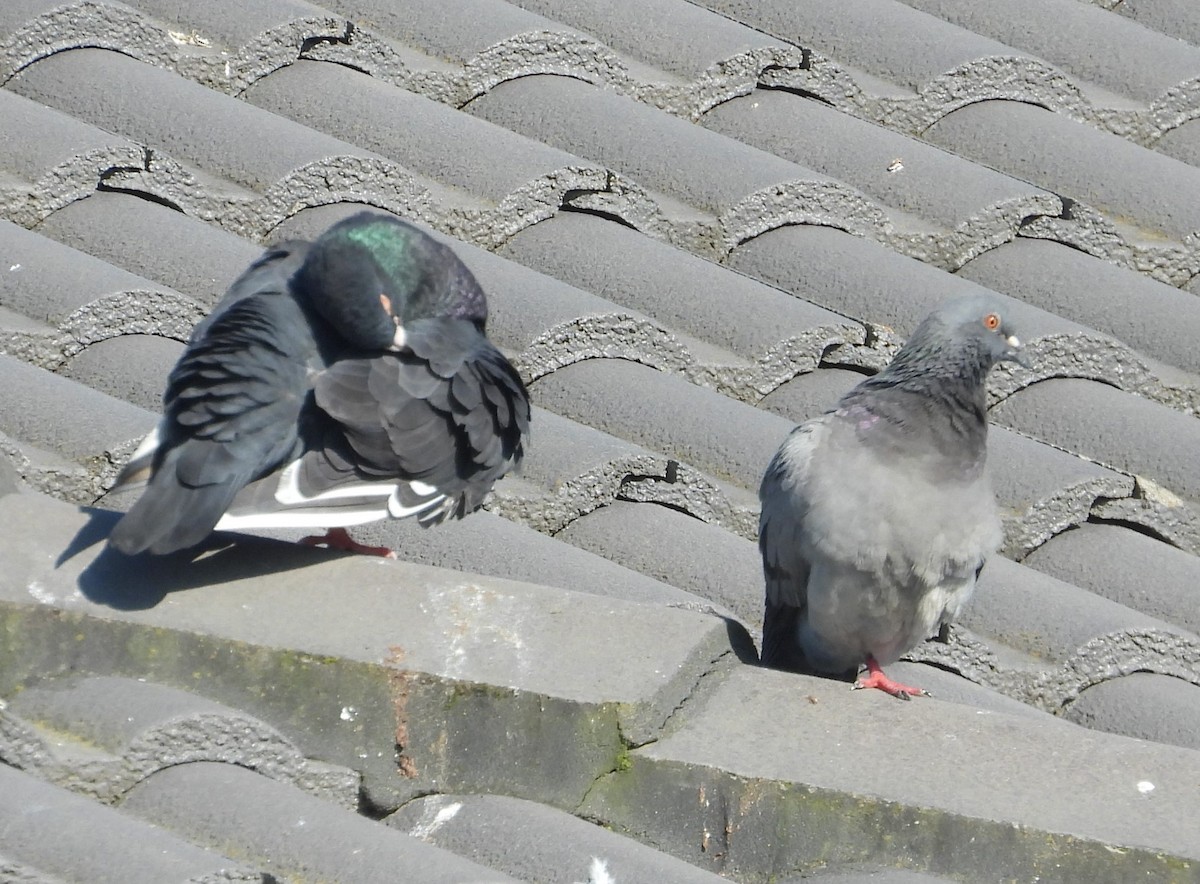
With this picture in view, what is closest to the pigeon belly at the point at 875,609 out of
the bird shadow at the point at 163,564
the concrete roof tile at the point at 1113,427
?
the concrete roof tile at the point at 1113,427

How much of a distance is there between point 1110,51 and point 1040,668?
74.1 inches

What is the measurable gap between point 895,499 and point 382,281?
3.00 ft

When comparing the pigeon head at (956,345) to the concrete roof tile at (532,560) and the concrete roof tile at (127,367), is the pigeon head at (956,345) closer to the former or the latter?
the concrete roof tile at (532,560)

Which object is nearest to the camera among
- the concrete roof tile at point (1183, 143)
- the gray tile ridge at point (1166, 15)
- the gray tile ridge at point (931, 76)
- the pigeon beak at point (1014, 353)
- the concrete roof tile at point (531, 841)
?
the concrete roof tile at point (531, 841)

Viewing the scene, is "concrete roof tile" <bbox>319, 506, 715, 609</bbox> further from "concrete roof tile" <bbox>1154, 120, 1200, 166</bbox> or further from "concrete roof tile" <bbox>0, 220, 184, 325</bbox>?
"concrete roof tile" <bbox>1154, 120, 1200, 166</bbox>

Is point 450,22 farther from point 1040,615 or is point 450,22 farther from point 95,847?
point 95,847

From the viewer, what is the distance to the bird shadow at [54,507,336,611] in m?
2.31

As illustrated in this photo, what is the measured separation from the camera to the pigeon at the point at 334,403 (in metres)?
2.45

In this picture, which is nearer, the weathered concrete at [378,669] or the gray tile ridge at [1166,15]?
the weathered concrete at [378,669]

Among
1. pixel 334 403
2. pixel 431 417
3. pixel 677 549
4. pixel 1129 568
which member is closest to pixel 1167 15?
pixel 1129 568

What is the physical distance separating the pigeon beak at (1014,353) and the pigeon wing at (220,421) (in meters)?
1.23

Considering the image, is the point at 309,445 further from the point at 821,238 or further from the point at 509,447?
the point at 821,238

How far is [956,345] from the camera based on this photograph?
10.00ft

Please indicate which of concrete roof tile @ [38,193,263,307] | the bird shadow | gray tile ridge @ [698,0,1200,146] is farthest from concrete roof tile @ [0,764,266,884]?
gray tile ridge @ [698,0,1200,146]
